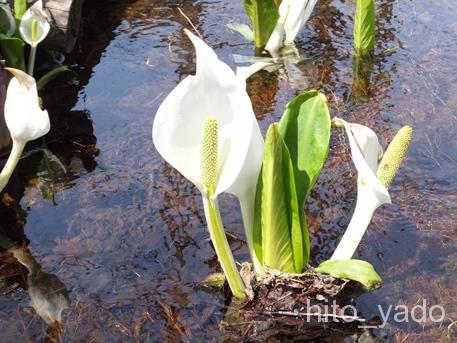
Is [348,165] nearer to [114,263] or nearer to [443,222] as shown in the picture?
[443,222]

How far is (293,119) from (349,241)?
42 cm

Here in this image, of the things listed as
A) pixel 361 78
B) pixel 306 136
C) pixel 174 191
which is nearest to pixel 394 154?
pixel 306 136

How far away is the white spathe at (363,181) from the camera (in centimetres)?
199

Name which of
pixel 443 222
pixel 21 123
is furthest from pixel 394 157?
pixel 21 123

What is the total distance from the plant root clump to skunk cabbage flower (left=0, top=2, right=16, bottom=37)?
1891 mm

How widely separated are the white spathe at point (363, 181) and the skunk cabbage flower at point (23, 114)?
1.09 m

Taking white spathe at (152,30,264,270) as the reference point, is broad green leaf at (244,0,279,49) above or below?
below

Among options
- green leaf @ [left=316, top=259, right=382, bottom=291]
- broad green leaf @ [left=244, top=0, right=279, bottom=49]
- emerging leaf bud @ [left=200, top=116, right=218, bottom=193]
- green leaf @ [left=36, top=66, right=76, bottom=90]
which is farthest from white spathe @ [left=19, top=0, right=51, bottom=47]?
green leaf @ [left=316, top=259, right=382, bottom=291]

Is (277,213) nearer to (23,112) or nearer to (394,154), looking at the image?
(394,154)

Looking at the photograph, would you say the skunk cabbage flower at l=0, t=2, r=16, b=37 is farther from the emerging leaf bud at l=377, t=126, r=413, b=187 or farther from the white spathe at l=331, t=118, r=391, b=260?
the emerging leaf bud at l=377, t=126, r=413, b=187

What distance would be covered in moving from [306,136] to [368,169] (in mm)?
255

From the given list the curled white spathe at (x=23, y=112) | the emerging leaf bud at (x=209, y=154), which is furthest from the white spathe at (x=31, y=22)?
the emerging leaf bud at (x=209, y=154)

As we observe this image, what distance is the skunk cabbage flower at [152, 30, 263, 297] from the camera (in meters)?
1.96

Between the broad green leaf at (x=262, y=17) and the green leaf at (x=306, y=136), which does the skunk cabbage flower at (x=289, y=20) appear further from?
the green leaf at (x=306, y=136)
